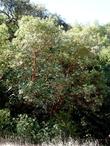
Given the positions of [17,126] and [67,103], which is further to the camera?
[67,103]

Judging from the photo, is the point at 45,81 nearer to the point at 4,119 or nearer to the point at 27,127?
the point at 27,127

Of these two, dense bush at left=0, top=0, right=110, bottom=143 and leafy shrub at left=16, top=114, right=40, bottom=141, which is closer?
leafy shrub at left=16, top=114, right=40, bottom=141

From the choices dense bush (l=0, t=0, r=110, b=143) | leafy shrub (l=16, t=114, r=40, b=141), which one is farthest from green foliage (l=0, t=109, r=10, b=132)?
leafy shrub (l=16, t=114, r=40, b=141)

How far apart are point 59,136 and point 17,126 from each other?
162cm

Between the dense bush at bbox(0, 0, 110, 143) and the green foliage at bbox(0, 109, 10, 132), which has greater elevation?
the dense bush at bbox(0, 0, 110, 143)

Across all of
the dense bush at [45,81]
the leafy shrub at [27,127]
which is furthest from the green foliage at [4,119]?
the leafy shrub at [27,127]

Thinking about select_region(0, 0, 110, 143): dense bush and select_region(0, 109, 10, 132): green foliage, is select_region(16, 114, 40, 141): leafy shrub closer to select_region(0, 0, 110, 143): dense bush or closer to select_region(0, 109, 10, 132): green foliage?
select_region(0, 0, 110, 143): dense bush

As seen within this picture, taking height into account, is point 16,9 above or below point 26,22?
above

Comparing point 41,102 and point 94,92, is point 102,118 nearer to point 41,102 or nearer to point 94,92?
point 94,92

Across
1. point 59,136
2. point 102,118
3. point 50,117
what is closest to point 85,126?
point 102,118

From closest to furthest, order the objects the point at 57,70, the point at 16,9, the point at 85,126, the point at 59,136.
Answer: the point at 59,136, the point at 57,70, the point at 85,126, the point at 16,9

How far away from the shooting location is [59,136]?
14.5 m

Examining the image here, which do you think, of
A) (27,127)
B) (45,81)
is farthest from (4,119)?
(45,81)

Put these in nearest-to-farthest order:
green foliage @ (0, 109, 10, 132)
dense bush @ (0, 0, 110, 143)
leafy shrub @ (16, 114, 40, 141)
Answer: leafy shrub @ (16, 114, 40, 141)
green foliage @ (0, 109, 10, 132)
dense bush @ (0, 0, 110, 143)
